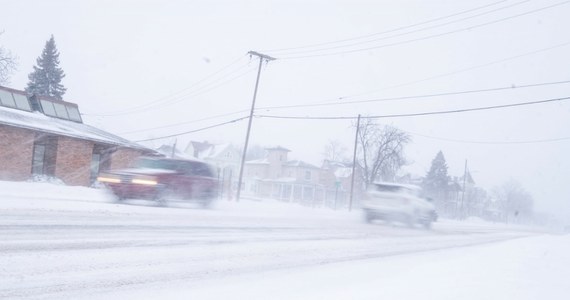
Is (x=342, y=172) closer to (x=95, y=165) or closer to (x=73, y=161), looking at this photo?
(x=95, y=165)

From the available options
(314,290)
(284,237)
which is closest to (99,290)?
(314,290)

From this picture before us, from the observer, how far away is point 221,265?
707 centimetres

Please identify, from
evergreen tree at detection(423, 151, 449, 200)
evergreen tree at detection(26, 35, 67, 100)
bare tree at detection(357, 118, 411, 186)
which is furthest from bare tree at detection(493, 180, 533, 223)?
evergreen tree at detection(26, 35, 67, 100)

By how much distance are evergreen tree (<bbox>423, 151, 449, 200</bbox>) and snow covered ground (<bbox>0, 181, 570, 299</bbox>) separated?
60337mm

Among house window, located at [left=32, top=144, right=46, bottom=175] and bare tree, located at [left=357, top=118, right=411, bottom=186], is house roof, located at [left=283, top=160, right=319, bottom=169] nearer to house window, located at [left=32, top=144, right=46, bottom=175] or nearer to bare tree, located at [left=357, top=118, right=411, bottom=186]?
bare tree, located at [left=357, top=118, right=411, bottom=186]

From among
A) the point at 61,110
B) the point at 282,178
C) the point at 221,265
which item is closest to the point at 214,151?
the point at 282,178

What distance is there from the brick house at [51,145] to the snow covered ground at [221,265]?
1580 cm

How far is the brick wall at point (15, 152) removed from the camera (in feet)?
80.2

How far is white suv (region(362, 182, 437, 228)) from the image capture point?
58.0 feet

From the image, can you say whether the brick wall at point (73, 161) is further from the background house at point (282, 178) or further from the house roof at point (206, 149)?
the house roof at point (206, 149)

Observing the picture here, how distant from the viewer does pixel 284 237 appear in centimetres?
1100

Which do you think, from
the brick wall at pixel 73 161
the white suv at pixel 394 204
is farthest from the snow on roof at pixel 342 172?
the white suv at pixel 394 204

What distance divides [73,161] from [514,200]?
340 feet

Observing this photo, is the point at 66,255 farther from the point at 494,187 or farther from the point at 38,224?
the point at 494,187
